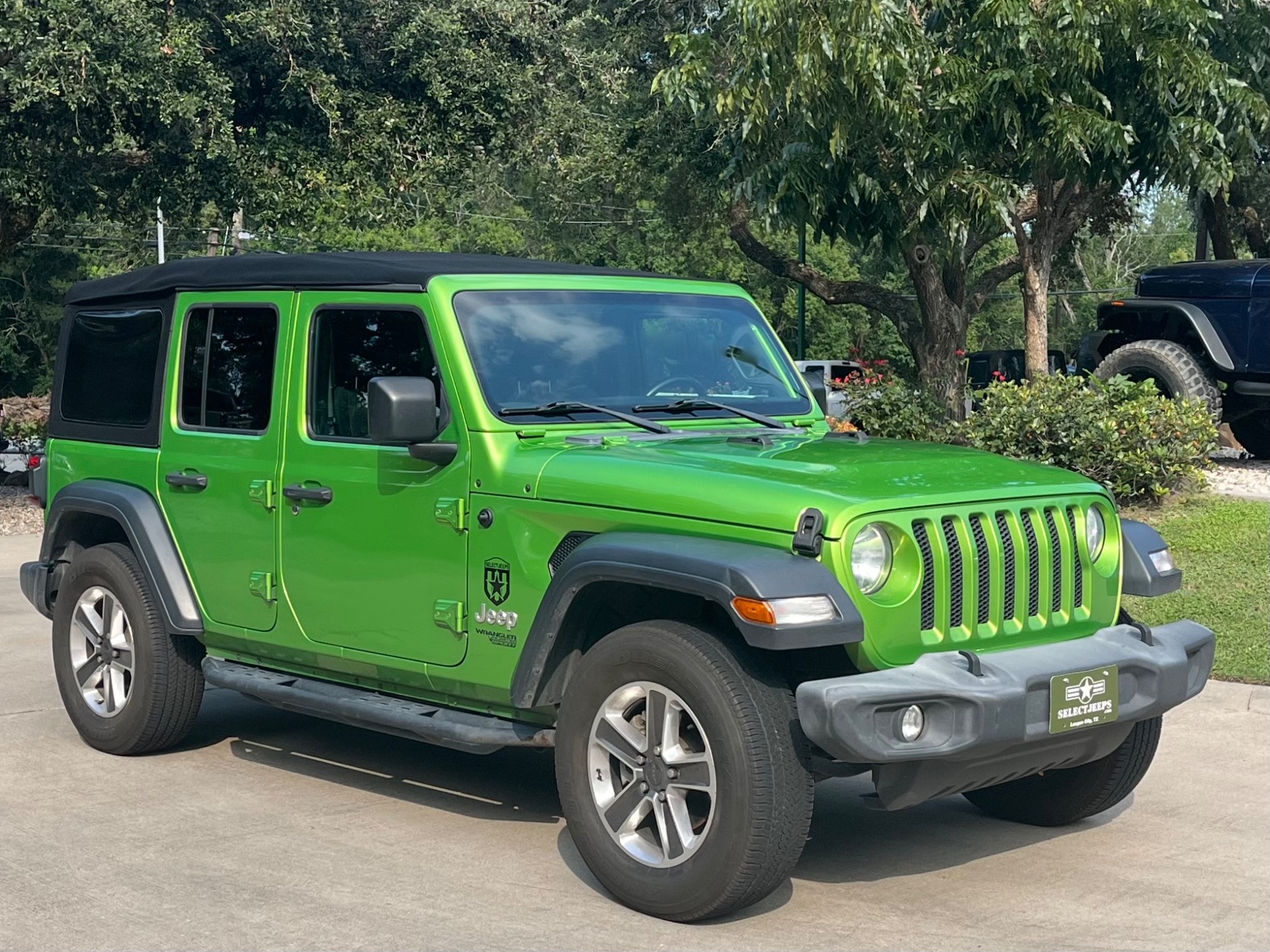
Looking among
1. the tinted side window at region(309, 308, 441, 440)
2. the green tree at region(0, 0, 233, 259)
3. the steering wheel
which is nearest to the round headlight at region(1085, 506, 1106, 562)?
the steering wheel

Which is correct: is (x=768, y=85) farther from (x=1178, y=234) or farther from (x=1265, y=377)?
(x=1178, y=234)

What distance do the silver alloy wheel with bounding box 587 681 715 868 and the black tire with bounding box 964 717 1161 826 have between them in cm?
147

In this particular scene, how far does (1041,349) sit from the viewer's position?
16.3 m

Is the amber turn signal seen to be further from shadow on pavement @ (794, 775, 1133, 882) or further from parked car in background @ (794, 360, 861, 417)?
parked car in background @ (794, 360, 861, 417)

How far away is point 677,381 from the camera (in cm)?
619

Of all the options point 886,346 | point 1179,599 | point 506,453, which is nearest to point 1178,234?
point 886,346

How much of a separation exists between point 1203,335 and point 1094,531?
458 inches

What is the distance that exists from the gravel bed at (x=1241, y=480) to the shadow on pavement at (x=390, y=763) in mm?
8193

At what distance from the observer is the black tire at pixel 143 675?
6.77 m

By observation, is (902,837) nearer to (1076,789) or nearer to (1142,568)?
(1076,789)

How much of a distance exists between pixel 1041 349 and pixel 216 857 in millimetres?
12442

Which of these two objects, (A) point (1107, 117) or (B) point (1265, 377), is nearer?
(A) point (1107, 117)

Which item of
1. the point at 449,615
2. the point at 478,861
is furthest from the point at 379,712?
the point at 478,861

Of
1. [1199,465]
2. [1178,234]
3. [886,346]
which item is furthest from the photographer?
[1178,234]
